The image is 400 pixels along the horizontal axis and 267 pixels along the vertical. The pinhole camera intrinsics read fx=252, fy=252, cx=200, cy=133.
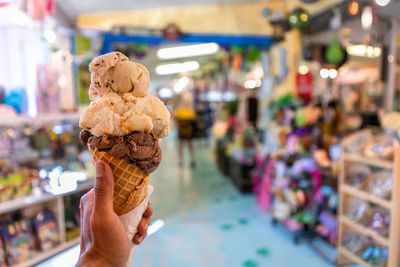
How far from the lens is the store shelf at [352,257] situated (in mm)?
2154

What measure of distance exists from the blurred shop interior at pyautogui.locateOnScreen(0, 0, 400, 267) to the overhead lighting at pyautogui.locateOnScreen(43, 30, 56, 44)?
0.04 ft

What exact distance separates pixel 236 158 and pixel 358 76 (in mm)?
4837

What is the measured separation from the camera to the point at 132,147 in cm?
82

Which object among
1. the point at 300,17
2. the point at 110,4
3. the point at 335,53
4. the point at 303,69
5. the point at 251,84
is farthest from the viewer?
the point at 251,84

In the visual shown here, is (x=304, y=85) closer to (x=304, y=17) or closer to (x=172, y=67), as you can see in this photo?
(x=304, y=17)

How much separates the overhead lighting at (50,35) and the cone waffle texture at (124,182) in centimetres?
276

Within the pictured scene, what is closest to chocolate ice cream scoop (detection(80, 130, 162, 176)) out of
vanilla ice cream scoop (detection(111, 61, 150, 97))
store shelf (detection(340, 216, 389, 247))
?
vanilla ice cream scoop (detection(111, 61, 150, 97))

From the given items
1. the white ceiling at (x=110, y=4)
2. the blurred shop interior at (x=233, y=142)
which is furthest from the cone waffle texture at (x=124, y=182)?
the white ceiling at (x=110, y=4)

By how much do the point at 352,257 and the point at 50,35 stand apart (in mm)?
3918

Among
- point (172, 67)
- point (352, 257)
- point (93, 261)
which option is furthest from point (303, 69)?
point (93, 261)

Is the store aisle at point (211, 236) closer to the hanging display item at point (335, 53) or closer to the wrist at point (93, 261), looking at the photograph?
the wrist at point (93, 261)

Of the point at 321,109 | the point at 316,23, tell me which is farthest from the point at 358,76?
the point at 321,109

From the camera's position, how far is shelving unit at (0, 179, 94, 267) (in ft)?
6.92

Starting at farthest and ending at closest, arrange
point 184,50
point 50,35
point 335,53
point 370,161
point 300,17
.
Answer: point 184,50
point 300,17
point 335,53
point 50,35
point 370,161
